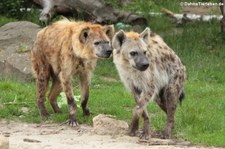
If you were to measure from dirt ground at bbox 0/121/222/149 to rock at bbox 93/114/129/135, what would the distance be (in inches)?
3.2

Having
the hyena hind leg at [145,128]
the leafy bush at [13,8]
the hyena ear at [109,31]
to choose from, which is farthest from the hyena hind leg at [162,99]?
the leafy bush at [13,8]

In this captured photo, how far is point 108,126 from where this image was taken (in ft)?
23.8

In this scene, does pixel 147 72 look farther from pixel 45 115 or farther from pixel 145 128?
pixel 45 115

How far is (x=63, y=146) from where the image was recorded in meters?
6.53

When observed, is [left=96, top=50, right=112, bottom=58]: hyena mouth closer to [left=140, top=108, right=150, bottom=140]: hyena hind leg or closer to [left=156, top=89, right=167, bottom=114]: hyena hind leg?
[left=156, top=89, right=167, bottom=114]: hyena hind leg

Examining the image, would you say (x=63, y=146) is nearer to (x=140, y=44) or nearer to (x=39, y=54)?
(x=140, y=44)

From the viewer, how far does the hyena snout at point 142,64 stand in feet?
22.4

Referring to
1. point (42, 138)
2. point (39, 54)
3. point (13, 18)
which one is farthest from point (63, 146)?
point (13, 18)

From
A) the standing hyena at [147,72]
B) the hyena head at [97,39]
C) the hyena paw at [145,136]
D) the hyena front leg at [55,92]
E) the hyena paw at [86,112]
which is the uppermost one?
the hyena head at [97,39]

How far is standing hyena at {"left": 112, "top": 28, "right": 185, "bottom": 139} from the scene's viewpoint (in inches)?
276

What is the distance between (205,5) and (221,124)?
29.7ft

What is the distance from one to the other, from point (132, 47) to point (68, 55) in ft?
3.32

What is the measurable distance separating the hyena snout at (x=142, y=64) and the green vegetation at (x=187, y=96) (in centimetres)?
90

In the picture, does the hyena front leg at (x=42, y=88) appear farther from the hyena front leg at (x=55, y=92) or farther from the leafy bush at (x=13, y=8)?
the leafy bush at (x=13, y=8)
